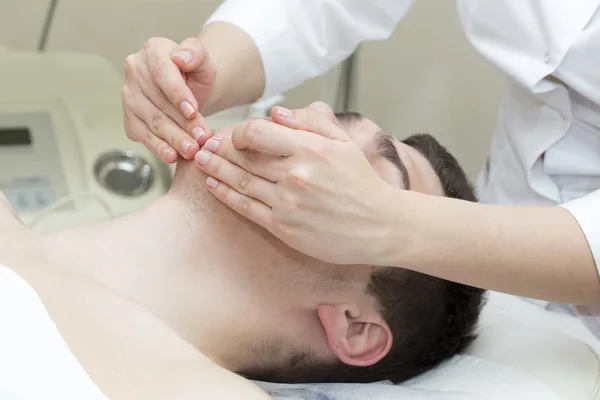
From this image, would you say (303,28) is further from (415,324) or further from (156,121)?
(415,324)

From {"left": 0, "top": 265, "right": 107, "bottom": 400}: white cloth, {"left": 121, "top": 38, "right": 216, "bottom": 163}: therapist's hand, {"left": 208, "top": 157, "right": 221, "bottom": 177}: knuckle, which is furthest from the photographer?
{"left": 121, "top": 38, "right": 216, "bottom": 163}: therapist's hand

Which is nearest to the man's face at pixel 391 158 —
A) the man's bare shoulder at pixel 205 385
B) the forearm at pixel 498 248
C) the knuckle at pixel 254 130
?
the forearm at pixel 498 248

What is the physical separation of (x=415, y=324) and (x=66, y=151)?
2.96 ft

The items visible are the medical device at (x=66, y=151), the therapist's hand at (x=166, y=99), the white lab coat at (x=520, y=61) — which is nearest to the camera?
the therapist's hand at (x=166, y=99)

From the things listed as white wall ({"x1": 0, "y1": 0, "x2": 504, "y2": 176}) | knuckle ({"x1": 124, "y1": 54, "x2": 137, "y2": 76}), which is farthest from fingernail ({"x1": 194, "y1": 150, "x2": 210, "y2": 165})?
white wall ({"x1": 0, "y1": 0, "x2": 504, "y2": 176})

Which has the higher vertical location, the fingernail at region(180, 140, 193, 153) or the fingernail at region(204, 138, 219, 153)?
the fingernail at region(204, 138, 219, 153)

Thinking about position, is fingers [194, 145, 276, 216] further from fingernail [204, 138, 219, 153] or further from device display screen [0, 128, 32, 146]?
device display screen [0, 128, 32, 146]

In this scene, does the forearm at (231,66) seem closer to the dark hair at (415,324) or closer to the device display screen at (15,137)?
the dark hair at (415,324)

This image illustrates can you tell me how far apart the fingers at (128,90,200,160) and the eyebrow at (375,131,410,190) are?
0.93ft

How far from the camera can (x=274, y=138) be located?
800 mm

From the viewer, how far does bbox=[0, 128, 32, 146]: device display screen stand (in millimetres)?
1501

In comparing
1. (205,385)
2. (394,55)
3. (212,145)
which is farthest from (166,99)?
(394,55)

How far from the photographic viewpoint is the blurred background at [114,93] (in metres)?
1.46

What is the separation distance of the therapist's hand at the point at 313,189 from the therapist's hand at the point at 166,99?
16cm
